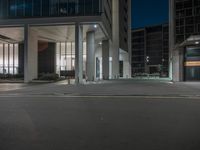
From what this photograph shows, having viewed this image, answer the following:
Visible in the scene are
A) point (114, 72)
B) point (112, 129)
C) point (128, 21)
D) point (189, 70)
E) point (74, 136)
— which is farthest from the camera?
point (128, 21)

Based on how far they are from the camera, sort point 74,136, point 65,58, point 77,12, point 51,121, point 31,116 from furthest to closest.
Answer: point 65,58
point 77,12
point 31,116
point 51,121
point 74,136

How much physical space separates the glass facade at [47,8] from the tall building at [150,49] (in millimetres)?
80001

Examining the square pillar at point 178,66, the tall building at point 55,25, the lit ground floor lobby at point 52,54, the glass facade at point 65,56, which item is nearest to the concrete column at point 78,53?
the tall building at point 55,25

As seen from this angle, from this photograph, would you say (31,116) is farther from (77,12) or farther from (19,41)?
(19,41)

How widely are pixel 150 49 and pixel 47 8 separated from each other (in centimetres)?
8694

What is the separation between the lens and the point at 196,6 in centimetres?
5697

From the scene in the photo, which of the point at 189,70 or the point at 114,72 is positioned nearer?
the point at 189,70

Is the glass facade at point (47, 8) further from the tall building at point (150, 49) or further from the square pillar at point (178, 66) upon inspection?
the tall building at point (150, 49)

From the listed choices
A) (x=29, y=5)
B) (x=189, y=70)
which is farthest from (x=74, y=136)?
(x=189, y=70)

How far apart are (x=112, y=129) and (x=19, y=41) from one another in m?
46.9

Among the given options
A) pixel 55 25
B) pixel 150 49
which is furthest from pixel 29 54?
pixel 150 49

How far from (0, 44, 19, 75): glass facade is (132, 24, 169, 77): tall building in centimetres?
6817

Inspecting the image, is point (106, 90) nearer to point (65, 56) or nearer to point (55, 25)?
point (55, 25)

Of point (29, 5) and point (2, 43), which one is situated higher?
point (29, 5)
